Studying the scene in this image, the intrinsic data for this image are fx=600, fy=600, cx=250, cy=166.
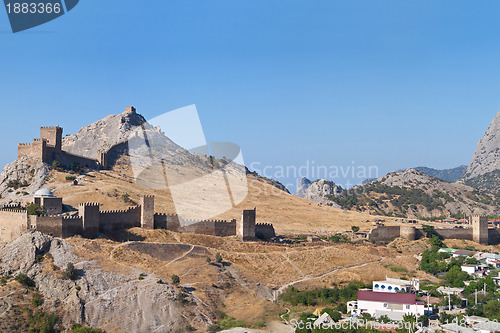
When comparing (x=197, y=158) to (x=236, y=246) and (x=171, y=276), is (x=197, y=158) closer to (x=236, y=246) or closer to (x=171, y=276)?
(x=236, y=246)

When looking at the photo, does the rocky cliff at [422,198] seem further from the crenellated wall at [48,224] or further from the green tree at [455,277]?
the crenellated wall at [48,224]

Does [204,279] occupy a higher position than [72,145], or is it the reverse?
[72,145]

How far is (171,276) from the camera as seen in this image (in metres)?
47.4

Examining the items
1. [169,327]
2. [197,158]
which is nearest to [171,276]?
[169,327]

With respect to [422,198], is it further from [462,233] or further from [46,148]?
[46,148]

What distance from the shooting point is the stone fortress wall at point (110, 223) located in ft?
160

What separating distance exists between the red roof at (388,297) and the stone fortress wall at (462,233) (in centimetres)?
2778

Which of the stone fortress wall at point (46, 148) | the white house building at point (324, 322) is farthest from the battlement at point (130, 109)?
the white house building at point (324, 322)

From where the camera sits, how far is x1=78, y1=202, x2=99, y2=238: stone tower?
5069 cm

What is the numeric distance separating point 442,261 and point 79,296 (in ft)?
127

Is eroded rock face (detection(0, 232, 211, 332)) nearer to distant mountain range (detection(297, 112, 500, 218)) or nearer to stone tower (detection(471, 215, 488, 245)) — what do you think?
stone tower (detection(471, 215, 488, 245))

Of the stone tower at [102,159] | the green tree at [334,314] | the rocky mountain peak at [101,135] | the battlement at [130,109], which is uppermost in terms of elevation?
the battlement at [130,109]

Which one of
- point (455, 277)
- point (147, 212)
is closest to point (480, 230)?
point (455, 277)

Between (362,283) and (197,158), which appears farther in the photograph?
(197,158)
